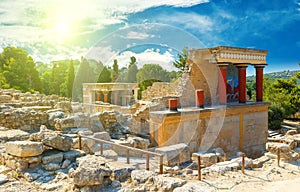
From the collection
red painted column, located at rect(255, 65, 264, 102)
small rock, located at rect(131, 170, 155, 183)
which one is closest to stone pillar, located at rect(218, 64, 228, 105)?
red painted column, located at rect(255, 65, 264, 102)

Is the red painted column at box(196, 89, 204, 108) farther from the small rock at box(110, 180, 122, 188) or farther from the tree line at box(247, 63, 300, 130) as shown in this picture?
the tree line at box(247, 63, 300, 130)

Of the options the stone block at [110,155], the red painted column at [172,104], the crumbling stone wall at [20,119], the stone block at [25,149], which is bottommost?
the stone block at [110,155]

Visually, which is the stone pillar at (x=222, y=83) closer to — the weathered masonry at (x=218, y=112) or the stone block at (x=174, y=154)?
the weathered masonry at (x=218, y=112)

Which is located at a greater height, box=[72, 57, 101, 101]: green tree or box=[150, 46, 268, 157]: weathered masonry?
box=[72, 57, 101, 101]: green tree

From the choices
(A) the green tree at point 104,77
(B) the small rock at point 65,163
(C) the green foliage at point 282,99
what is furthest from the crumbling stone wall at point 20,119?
(A) the green tree at point 104,77

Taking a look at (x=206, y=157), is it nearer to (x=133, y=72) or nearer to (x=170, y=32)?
(x=170, y=32)

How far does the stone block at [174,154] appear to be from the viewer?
7898 millimetres

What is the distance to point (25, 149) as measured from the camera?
6.05 meters

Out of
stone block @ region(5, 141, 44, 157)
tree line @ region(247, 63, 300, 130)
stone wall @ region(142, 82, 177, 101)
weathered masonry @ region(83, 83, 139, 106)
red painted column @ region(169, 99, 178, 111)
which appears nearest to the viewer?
stone block @ region(5, 141, 44, 157)

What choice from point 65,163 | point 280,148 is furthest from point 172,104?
point 65,163

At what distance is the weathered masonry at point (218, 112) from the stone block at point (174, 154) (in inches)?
86.3

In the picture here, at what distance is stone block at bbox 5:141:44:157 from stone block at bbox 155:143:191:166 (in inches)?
133

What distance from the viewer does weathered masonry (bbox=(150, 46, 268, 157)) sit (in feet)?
36.6

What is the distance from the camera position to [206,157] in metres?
9.34
